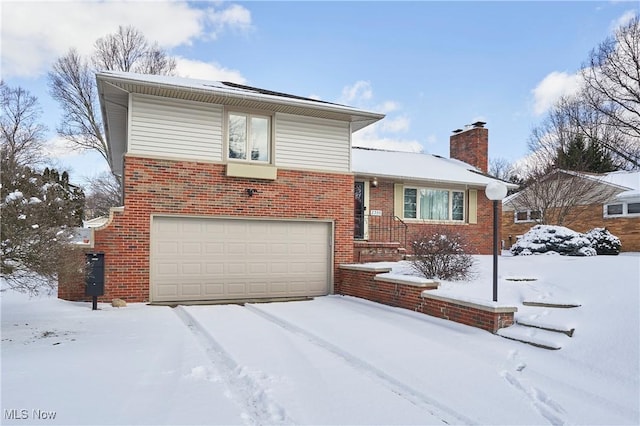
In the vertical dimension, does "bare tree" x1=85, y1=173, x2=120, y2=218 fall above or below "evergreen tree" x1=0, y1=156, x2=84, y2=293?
above

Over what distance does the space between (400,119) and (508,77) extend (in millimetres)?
8898

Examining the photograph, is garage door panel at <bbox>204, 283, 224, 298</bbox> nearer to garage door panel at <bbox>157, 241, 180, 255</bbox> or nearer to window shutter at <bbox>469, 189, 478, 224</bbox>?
garage door panel at <bbox>157, 241, 180, 255</bbox>

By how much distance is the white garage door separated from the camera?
9773 millimetres

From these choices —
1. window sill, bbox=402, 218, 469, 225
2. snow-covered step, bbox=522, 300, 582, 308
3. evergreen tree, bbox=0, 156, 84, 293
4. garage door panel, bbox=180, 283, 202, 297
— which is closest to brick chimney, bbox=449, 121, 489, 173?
window sill, bbox=402, 218, 469, 225

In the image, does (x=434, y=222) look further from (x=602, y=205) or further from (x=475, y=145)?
(x=602, y=205)

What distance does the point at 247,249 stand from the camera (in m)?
10.5

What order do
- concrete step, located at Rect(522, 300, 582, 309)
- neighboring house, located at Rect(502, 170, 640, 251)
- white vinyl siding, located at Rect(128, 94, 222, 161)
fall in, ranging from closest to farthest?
concrete step, located at Rect(522, 300, 582, 309) → white vinyl siding, located at Rect(128, 94, 222, 161) → neighboring house, located at Rect(502, 170, 640, 251)

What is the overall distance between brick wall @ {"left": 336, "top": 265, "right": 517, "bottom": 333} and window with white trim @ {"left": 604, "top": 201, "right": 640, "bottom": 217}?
48.3 feet

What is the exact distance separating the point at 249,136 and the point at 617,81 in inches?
832

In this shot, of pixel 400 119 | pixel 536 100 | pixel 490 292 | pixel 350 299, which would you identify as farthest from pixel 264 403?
pixel 536 100

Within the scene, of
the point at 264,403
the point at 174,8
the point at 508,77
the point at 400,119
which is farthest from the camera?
the point at 400,119

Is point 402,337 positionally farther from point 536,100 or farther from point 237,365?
point 536,100

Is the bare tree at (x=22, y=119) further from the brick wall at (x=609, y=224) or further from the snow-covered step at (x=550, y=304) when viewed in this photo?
the brick wall at (x=609, y=224)

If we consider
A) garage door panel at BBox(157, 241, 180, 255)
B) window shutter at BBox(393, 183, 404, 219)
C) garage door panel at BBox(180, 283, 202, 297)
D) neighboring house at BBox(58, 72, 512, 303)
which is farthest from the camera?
window shutter at BBox(393, 183, 404, 219)
